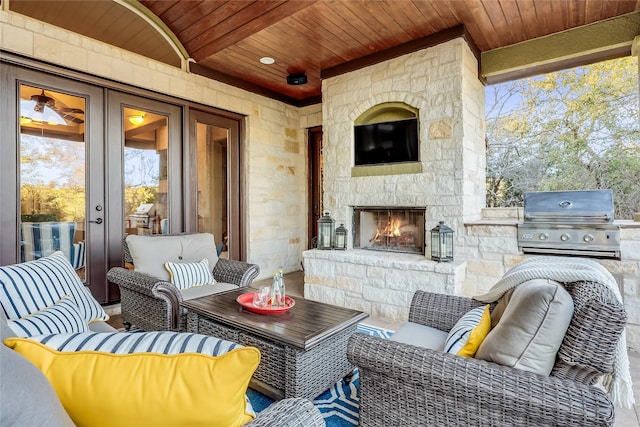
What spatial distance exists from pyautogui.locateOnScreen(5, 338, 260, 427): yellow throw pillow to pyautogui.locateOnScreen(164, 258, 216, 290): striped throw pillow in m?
2.05

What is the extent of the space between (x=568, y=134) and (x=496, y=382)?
126 inches

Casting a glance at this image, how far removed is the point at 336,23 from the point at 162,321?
9.40ft

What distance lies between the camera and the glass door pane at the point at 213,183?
4176 millimetres

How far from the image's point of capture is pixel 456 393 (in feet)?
3.73

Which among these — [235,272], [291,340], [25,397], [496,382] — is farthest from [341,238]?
[25,397]

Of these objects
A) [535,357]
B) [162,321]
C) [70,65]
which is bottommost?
[162,321]

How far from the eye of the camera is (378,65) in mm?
3666

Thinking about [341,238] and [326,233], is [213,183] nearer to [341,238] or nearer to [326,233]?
[326,233]

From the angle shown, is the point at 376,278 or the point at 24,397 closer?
the point at 24,397

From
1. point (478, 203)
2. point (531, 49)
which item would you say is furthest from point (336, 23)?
point (478, 203)

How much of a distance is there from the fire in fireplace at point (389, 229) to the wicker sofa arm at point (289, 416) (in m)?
2.86

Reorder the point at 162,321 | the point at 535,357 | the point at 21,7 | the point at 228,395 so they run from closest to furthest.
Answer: the point at 228,395, the point at 535,357, the point at 162,321, the point at 21,7

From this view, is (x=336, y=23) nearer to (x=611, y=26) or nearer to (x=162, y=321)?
(x=611, y=26)

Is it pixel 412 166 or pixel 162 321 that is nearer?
pixel 162 321
